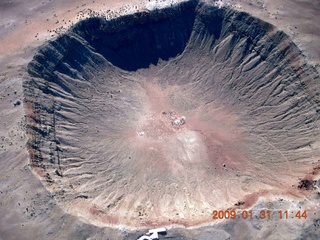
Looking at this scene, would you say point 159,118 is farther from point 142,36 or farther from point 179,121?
point 142,36

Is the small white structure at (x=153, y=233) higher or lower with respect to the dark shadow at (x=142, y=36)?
lower

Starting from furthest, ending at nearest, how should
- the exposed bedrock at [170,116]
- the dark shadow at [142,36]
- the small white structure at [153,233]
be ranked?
the dark shadow at [142,36] → the exposed bedrock at [170,116] → the small white structure at [153,233]

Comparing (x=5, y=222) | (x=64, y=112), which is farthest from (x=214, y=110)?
(x=5, y=222)

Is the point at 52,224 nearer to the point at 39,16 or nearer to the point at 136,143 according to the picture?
the point at 136,143

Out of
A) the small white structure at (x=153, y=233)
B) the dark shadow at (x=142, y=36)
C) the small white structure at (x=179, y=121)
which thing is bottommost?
the small white structure at (x=153, y=233)

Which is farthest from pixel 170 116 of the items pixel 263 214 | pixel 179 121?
pixel 263 214
